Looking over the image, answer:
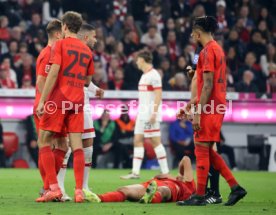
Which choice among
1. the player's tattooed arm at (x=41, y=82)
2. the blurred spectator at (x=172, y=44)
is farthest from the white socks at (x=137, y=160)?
the blurred spectator at (x=172, y=44)

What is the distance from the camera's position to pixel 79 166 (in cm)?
1030

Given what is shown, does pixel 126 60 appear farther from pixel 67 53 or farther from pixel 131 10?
pixel 67 53

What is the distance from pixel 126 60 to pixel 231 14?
485cm

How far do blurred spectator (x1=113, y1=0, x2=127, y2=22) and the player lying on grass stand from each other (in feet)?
45.0

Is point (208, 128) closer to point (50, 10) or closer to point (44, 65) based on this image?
point (44, 65)

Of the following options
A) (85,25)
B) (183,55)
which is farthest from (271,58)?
(85,25)

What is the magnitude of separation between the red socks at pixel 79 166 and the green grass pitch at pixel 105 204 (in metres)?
0.28

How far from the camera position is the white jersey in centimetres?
1655

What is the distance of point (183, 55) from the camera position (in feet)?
76.4

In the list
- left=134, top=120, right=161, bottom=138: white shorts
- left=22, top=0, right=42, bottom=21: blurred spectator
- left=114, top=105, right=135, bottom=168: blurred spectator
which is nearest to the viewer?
left=134, top=120, right=161, bottom=138: white shorts

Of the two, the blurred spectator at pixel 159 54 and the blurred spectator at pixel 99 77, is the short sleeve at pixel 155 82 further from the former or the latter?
the blurred spectator at pixel 159 54

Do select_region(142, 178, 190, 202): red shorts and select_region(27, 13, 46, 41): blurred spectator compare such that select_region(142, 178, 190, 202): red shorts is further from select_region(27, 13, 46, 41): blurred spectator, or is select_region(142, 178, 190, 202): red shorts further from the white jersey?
select_region(27, 13, 46, 41): blurred spectator

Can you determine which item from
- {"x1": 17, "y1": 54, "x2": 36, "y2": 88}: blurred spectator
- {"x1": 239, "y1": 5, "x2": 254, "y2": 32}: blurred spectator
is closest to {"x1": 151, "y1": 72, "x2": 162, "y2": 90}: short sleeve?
{"x1": 17, "y1": 54, "x2": 36, "y2": 88}: blurred spectator

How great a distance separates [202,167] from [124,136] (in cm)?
964
